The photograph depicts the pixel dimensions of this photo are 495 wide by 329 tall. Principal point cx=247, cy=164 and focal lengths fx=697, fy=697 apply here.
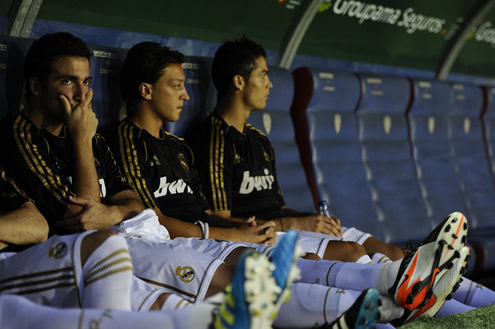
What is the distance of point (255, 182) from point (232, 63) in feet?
1.93

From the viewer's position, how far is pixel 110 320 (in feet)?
5.03

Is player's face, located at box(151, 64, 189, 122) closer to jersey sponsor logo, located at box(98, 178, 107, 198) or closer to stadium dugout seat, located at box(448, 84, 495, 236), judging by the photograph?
jersey sponsor logo, located at box(98, 178, 107, 198)

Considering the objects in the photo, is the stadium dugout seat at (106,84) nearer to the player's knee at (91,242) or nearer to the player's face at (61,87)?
the player's face at (61,87)

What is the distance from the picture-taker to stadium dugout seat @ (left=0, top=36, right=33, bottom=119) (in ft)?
8.67

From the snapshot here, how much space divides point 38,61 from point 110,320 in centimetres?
127

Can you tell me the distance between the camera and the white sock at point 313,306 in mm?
1923

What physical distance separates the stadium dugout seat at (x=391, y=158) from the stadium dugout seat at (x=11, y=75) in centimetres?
246

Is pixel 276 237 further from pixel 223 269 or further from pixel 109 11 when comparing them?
pixel 109 11

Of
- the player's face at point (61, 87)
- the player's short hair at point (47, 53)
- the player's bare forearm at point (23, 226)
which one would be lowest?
the player's bare forearm at point (23, 226)

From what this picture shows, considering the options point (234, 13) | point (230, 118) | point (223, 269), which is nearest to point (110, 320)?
point (223, 269)

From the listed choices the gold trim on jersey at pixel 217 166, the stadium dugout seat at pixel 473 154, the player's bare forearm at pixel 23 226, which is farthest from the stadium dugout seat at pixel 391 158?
the player's bare forearm at pixel 23 226

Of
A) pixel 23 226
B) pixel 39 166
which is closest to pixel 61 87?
pixel 39 166

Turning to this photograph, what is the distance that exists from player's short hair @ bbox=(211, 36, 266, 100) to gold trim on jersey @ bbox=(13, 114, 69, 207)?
126 centimetres

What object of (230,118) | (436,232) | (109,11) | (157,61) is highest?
(109,11)
